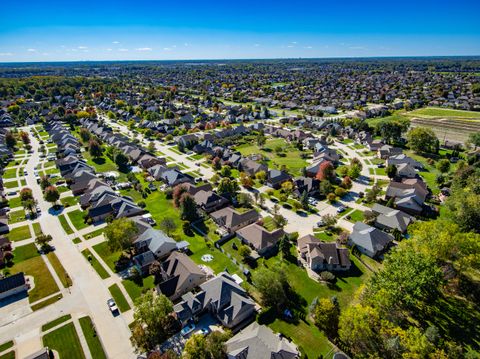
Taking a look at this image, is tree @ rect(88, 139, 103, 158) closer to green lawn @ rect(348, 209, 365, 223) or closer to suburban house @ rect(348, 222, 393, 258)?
green lawn @ rect(348, 209, 365, 223)

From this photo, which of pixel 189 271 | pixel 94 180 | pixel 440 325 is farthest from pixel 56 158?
pixel 440 325

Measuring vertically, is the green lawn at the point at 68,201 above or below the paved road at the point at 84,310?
above

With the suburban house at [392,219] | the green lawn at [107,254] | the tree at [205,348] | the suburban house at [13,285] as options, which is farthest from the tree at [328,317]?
the suburban house at [13,285]

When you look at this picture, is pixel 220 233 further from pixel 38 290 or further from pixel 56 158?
pixel 56 158

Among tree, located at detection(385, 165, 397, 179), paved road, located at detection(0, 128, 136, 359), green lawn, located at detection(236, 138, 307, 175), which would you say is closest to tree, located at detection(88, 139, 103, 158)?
green lawn, located at detection(236, 138, 307, 175)

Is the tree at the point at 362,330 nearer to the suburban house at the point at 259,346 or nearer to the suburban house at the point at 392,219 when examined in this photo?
the suburban house at the point at 259,346
